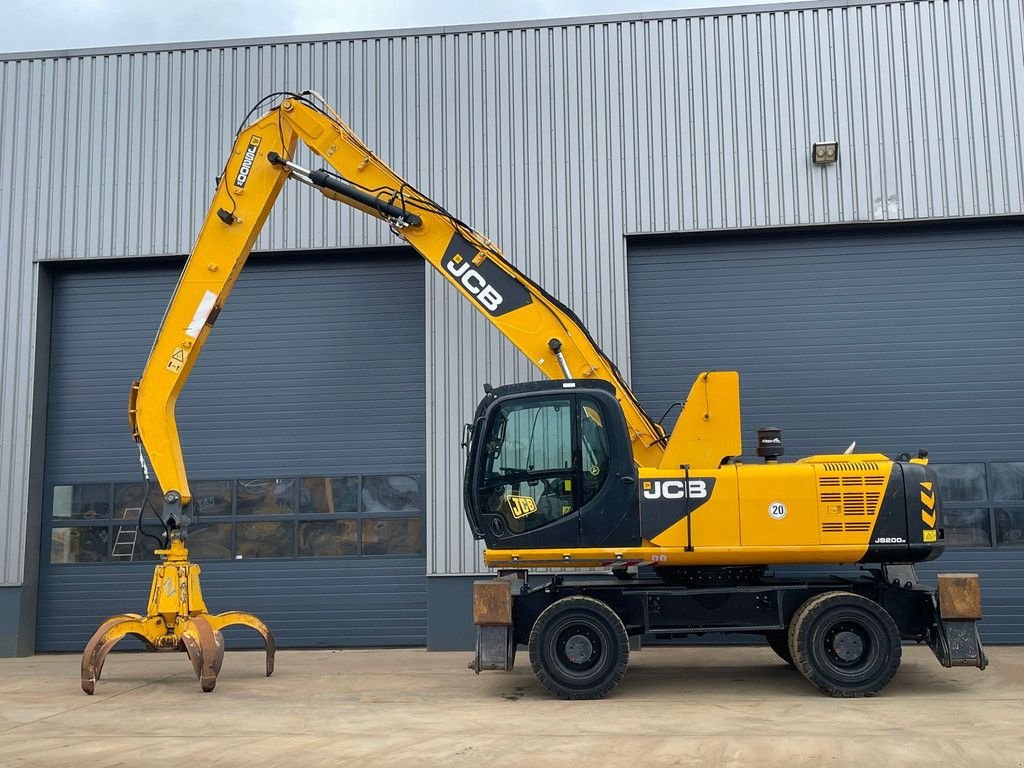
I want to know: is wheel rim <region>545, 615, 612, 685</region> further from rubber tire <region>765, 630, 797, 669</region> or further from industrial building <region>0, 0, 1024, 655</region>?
industrial building <region>0, 0, 1024, 655</region>

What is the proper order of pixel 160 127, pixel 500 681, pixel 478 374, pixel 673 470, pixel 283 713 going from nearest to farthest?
pixel 283 713 → pixel 673 470 → pixel 500 681 → pixel 478 374 → pixel 160 127

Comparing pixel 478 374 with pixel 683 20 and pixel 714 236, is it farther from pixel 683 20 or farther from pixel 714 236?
pixel 683 20

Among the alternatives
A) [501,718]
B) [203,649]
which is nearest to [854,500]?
[501,718]

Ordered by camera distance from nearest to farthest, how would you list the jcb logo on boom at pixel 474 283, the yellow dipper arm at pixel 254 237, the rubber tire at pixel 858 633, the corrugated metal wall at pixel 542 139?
the rubber tire at pixel 858 633 → the yellow dipper arm at pixel 254 237 → the jcb logo on boom at pixel 474 283 → the corrugated metal wall at pixel 542 139

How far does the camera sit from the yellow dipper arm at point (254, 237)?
1080cm

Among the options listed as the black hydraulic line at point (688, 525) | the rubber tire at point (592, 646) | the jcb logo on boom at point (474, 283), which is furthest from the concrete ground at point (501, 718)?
the jcb logo on boom at point (474, 283)

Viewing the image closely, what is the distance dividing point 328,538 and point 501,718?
19.8 ft

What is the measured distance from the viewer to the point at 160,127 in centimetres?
1455

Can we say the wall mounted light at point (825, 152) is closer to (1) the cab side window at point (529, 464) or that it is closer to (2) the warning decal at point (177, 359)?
(1) the cab side window at point (529, 464)

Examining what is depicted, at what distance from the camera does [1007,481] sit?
13195 millimetres

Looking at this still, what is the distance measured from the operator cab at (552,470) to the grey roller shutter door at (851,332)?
4168 mm

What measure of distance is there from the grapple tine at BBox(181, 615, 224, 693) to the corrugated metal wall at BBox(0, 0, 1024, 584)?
12.5ft

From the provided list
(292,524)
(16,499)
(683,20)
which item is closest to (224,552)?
(292,524)

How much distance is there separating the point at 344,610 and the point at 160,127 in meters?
7.53
